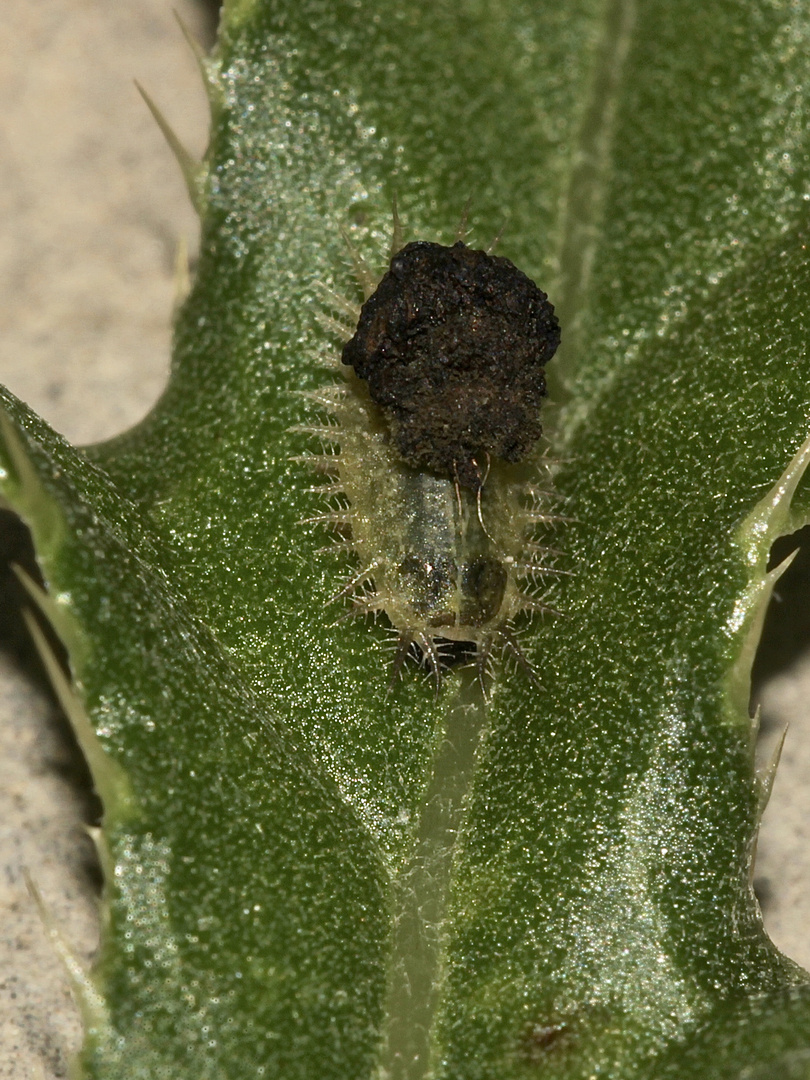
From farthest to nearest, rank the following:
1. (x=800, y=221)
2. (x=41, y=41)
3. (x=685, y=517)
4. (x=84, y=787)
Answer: (x=41, y=41)
(x=84, y=787)
(x=800, y=221)
(x=685, y=517)

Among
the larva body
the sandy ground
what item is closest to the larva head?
the larva body

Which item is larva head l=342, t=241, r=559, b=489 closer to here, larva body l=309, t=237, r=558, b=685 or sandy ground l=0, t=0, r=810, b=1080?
larva body l=309, t=237, r=558, b=685

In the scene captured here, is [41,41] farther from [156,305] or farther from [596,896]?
[596,896]

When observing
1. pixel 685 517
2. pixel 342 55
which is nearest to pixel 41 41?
pixel 342 55

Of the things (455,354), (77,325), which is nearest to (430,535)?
(455,354)

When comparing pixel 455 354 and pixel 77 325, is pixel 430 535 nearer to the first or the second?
pixel 455 354

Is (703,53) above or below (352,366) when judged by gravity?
above

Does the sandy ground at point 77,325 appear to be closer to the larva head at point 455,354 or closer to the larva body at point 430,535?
the larva body at point 430,535
